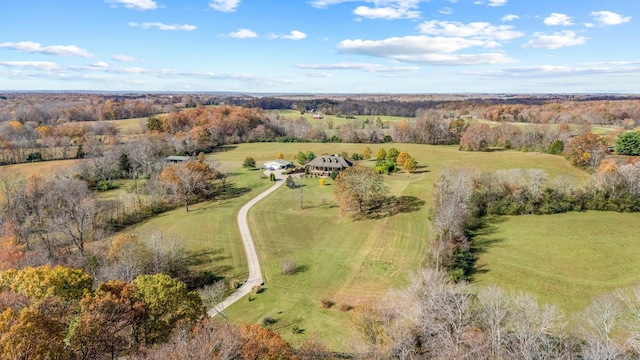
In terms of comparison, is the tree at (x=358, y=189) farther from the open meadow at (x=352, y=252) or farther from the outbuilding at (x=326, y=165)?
the outbuilding at (x=326, y=165)

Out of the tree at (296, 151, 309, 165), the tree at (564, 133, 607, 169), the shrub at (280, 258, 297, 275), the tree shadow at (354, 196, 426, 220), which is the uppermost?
the tree at (564, 133, 607, 169)

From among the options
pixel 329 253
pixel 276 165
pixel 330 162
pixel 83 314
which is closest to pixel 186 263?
pixel 329 253

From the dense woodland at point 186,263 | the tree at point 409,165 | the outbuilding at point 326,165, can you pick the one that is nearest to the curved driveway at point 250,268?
the dense woodland at point 186,263

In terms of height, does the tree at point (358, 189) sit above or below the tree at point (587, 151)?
below

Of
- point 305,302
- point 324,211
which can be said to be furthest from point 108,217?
point 305,302

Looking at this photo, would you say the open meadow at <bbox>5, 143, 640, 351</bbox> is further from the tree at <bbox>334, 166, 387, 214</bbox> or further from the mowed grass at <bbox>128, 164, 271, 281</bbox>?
the tree at <bbox>334, 166, 387, 214</bbox>

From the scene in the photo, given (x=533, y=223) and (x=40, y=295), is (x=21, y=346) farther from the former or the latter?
(x=533, y=223)

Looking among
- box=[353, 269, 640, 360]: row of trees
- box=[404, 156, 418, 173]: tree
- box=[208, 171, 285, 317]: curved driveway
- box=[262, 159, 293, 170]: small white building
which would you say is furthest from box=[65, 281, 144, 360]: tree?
box=[262, 159, 293, 170]: small white building
